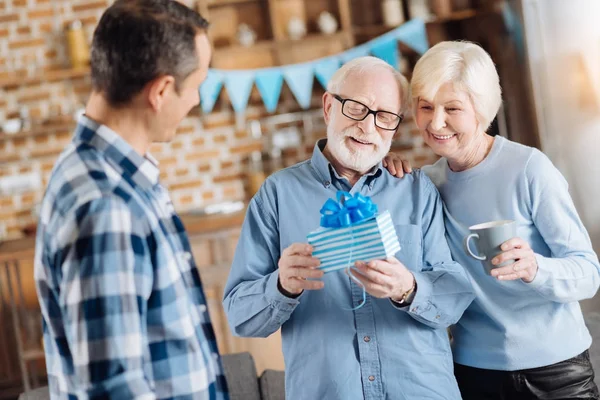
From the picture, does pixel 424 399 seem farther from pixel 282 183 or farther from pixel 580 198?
pixel 580 198

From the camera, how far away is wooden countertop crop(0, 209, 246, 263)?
12.7 ft

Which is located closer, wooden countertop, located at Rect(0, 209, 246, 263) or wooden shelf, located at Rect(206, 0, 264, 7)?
wooden countertop, located at Rect(0, 209, 246, 263)

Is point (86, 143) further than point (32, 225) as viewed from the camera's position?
No

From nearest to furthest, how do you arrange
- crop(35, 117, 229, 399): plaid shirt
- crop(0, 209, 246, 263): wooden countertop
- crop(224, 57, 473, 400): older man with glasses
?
crop(35, 117, 229, 399): plaid shirt, crop(224, 57, 473, 400): older man with glasses, crop(0, 209, 246, 263): wooden countertop

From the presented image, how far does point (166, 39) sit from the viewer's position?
1.03 meters

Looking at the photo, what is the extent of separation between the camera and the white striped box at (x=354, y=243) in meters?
1.33

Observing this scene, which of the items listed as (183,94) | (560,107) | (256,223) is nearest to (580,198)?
(560,107)

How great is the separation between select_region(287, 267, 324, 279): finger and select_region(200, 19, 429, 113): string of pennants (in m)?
3.22

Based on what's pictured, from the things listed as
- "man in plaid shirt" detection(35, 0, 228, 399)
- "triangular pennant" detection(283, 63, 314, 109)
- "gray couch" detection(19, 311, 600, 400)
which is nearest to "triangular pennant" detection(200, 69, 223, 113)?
"triangular pennant" detection(283, 63, 314, 109)

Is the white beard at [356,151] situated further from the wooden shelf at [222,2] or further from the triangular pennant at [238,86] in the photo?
the wooden shelf at [222,2]

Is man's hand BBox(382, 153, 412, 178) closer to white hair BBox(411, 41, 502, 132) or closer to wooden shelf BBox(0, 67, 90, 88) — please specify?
white hair BBox(411, 41, 502, 132)

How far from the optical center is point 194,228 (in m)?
3.91

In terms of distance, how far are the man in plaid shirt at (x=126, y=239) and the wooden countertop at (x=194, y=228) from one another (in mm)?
2753

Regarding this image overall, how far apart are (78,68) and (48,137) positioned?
50cm
